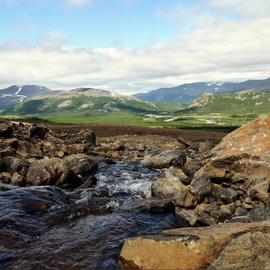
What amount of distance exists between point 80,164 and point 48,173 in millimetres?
6792

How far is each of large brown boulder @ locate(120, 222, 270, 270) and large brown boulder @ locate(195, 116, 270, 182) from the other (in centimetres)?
1236

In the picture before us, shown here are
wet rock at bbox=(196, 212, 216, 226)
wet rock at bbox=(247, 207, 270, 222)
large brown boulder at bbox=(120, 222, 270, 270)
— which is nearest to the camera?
large brown boulder at bbox=(120, 222, 270, 270)

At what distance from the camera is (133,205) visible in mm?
25203

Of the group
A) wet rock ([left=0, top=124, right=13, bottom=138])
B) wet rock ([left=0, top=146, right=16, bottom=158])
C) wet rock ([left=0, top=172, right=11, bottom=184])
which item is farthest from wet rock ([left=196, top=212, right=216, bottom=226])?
wet rock ([left=0, top=124, right=13, bottom=138])

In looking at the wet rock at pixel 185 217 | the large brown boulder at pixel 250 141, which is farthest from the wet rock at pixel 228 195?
the large brown boulder at pixel 250 141

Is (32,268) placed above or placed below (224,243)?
below

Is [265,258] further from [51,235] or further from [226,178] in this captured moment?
[226,178]

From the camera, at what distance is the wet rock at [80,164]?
3903 cm

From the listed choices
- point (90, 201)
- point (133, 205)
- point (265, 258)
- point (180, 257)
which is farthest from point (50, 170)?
point (265, 258)

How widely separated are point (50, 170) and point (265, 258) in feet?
77.1

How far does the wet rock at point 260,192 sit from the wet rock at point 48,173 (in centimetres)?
1584

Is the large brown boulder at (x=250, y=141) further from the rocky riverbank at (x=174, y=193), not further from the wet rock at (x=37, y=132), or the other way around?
the wet rock at (x=37, y=132)

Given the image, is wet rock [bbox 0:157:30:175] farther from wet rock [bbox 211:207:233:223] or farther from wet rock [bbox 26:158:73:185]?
wet rock [bbox 211:207:233:223]

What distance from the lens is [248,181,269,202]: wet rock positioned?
23.6m
